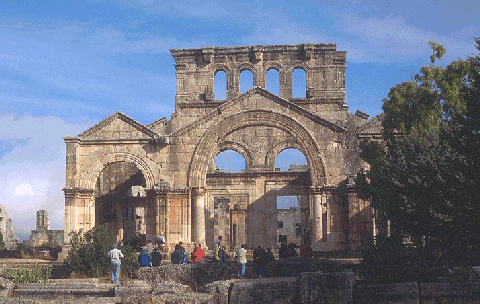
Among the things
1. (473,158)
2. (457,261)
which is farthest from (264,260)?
(473,158)

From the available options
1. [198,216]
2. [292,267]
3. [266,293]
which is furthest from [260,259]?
[266,293]

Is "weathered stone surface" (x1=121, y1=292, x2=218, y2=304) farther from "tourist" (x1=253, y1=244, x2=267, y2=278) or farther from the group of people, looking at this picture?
"tourist" (x1=253, y1=244, x2=267, y2=278)

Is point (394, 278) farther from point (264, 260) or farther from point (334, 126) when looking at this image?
point (334, 126)

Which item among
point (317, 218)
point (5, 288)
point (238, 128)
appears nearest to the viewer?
point (5, 288)

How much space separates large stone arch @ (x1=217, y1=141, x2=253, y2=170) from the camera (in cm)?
3797

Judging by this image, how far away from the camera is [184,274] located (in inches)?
635

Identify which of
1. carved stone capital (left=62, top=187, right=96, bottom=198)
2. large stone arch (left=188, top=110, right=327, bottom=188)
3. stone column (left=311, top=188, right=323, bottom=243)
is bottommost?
stone column (left=311, top=188, right=323, bottom=243)

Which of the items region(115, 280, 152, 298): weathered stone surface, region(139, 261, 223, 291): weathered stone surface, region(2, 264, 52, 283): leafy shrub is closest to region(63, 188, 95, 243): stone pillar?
region(2, 264, 52, 283): leafy shrub

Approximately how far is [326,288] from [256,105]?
52.8ft

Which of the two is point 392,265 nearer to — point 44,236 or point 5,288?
point 5,288

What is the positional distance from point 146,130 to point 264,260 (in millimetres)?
9186

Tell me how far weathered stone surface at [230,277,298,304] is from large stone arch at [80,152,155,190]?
15.7 meters

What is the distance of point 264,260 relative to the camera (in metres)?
21.3

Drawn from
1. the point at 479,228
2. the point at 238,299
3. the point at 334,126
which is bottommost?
the point at 238,299
